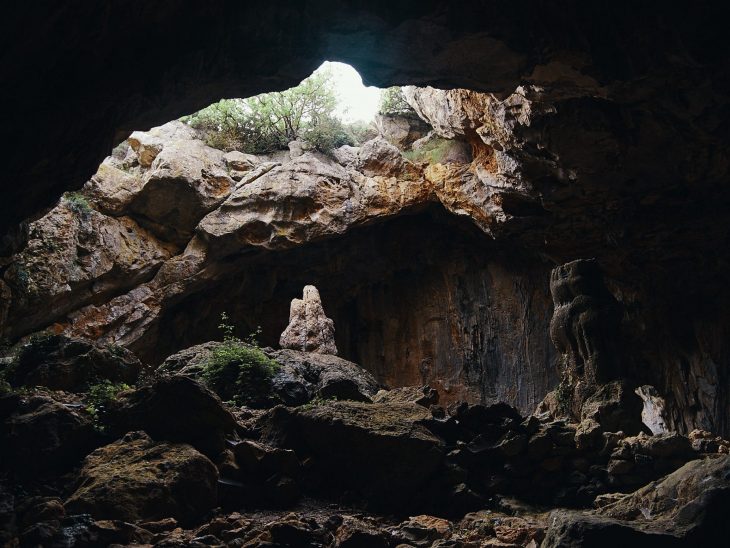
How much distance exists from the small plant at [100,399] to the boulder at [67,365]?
446 mm

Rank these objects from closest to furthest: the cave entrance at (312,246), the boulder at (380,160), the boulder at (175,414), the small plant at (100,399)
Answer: the boulder at (175,414) < the small plant at (100,399) < the cave entrance at (312,246) < the boulder at (380,160)

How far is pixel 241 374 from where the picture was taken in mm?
9766

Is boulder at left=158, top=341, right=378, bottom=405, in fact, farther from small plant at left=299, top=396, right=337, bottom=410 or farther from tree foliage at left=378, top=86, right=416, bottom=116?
tree foliage at left=378, top=86, right=416, bottom=116

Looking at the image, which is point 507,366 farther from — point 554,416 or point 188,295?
point 188,295

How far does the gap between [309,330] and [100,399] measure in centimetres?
555

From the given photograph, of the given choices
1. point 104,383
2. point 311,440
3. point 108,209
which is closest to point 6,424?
point 104,383

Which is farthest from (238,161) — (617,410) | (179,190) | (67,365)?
(617,410)

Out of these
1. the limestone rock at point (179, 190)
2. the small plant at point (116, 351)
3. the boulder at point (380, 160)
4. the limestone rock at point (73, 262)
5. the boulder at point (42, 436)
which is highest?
the boulder at point (380, 160)

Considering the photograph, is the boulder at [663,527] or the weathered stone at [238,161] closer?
the boulder at [663,527]

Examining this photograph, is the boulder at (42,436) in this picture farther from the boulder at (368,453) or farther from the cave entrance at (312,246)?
the cave entrance at (312,246)

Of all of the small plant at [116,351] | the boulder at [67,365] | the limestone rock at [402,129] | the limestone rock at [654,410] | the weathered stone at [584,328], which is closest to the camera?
the boulder at [67,365]

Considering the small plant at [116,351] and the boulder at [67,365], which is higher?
the small plant at [116,351]

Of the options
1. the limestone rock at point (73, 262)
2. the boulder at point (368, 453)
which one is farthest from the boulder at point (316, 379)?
the limestone rock at point (73, 262)

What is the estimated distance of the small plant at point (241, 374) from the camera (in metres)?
9.55
